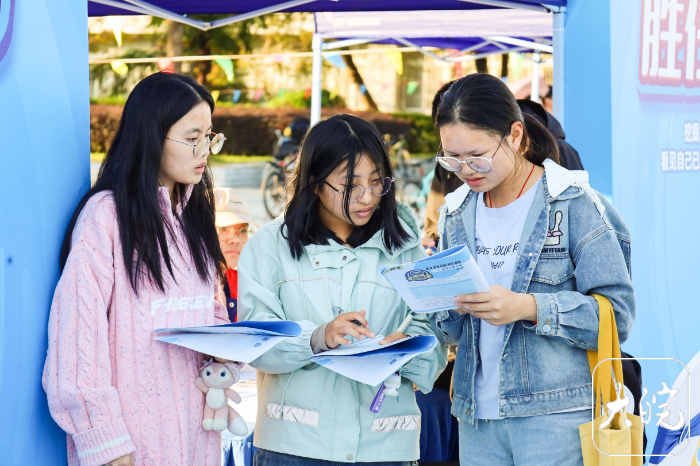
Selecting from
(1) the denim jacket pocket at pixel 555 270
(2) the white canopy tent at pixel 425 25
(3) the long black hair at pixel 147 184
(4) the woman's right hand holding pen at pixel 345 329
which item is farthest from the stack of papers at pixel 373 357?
(2) the white canopy tent at pixel 425 25

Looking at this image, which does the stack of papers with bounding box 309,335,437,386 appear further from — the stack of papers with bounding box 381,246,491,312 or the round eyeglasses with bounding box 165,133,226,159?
the round eyeglasses with bounding box 165,133,226,159

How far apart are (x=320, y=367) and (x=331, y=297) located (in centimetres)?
21

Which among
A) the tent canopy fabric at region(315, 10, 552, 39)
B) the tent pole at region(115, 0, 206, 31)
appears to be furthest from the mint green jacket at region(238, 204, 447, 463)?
the tent canopy fabric at region(315, 10, 552, 39)

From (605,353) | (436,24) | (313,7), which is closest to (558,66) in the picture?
(313,7)

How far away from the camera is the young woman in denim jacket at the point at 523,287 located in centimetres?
188

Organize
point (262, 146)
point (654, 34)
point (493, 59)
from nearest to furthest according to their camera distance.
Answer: point (654, 34), point (262, 146), point (493, 59)

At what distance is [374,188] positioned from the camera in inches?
88.4

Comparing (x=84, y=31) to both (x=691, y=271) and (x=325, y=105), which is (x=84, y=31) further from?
(x=325, y=105)

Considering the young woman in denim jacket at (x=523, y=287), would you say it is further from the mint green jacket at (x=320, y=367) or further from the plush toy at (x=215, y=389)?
the plush toy at (x=215, y=389)

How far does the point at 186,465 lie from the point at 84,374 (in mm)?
417

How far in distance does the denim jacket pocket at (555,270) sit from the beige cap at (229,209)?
2.42 m

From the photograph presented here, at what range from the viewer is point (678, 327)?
Answer: 152 inches

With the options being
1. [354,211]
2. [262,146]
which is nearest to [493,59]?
[262,146]

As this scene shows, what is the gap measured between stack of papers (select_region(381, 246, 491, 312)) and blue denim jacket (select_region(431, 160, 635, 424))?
23cm
